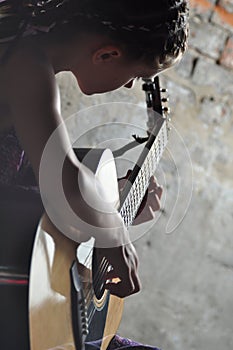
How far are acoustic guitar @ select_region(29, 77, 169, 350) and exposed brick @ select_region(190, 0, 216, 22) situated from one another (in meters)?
0.61

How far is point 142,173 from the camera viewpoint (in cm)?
97

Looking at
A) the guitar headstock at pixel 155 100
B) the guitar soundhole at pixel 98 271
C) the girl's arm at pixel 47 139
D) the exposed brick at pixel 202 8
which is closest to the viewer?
the girl's arm at pixel 47 139

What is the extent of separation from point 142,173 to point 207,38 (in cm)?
74

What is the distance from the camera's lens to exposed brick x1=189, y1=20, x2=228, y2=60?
63.1 inches

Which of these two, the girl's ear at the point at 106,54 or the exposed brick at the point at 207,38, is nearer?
the girl's ear at the point at 106,54

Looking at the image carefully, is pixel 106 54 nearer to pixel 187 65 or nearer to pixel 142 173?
pixel 142 173

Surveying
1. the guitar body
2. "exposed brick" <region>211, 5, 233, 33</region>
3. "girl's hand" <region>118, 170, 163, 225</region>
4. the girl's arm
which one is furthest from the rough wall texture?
the girl's arm

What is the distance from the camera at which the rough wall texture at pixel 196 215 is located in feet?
5.28

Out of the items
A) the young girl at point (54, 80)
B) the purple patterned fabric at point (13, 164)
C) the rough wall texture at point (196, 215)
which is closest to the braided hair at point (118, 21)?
the young girl at point (54, 80)

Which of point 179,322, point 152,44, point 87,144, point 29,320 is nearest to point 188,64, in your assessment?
point 87,144

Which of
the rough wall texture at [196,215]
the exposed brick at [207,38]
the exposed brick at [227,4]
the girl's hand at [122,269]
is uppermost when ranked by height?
the girl's hand at [122,269]

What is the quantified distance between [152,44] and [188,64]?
0.84 meters

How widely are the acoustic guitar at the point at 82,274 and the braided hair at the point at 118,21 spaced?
0.19 metres

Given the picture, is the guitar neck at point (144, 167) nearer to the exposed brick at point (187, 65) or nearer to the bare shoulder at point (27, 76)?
the bare shoulder at point (27, 76)
